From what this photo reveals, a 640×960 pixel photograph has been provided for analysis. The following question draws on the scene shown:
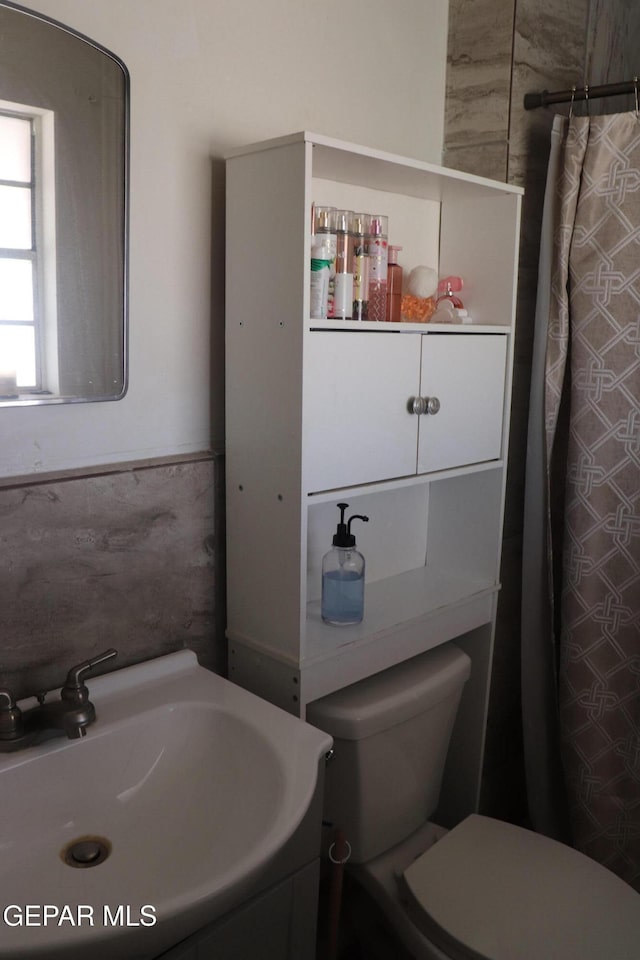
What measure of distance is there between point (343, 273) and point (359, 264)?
0.05 metres

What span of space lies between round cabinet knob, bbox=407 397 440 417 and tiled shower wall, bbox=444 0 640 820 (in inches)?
19.6

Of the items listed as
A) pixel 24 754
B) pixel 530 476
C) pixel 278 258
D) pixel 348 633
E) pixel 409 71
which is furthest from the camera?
pixel 530 476

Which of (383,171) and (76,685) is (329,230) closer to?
(383,171)

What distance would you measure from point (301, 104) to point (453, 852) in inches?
57.0

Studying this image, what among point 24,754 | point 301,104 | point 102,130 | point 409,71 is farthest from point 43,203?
point 409,71

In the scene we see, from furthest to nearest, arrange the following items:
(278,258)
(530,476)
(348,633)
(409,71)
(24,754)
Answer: (530,476), (409,71), (348,633), (278,258), (24,754)

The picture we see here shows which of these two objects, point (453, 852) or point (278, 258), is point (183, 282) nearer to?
point (278, 258)

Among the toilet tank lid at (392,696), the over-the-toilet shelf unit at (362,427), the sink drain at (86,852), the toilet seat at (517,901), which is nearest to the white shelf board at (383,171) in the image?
the over-the-toilet shelf unit at (362,427)

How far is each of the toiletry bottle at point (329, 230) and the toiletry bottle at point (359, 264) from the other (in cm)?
4

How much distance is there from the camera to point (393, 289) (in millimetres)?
1575

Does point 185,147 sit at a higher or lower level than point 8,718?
higher

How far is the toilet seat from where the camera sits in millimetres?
1397

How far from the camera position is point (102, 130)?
127 cm

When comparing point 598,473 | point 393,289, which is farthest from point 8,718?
point 598,473
